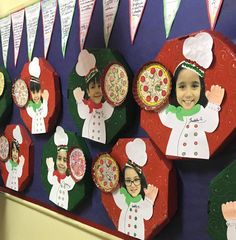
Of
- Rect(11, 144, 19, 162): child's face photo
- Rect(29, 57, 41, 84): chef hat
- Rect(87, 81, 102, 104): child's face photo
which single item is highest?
Rect(29, 57, 41, 84): chef hat

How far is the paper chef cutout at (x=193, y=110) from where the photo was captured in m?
0.92

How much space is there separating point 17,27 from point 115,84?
2.48 feet

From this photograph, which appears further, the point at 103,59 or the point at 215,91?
the point at 103,59

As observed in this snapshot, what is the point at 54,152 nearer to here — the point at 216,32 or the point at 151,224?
the point at 151,224

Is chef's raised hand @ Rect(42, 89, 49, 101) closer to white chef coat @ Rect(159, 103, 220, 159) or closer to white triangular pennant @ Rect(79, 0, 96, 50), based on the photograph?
white triangular pennant @ Rect(79, 0, 96, 50)

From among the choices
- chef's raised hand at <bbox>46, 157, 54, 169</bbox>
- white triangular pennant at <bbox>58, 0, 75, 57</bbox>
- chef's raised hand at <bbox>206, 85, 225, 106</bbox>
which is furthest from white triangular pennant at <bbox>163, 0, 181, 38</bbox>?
chef's raised hand at <bbox>46, 157, 54, 169</bbox>

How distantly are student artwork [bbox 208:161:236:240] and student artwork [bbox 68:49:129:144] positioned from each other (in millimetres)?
346

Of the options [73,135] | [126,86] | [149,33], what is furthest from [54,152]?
[149,33]

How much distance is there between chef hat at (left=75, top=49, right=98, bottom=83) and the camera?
1.26m

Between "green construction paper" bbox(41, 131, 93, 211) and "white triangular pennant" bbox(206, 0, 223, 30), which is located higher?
"white triangular pennant" bbox(206, 0, 223, 30)

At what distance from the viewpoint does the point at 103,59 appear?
3.98 feet

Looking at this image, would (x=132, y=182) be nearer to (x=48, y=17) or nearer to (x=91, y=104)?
(x=91, y=104)

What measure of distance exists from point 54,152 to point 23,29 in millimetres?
570

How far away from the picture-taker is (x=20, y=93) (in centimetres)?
163
